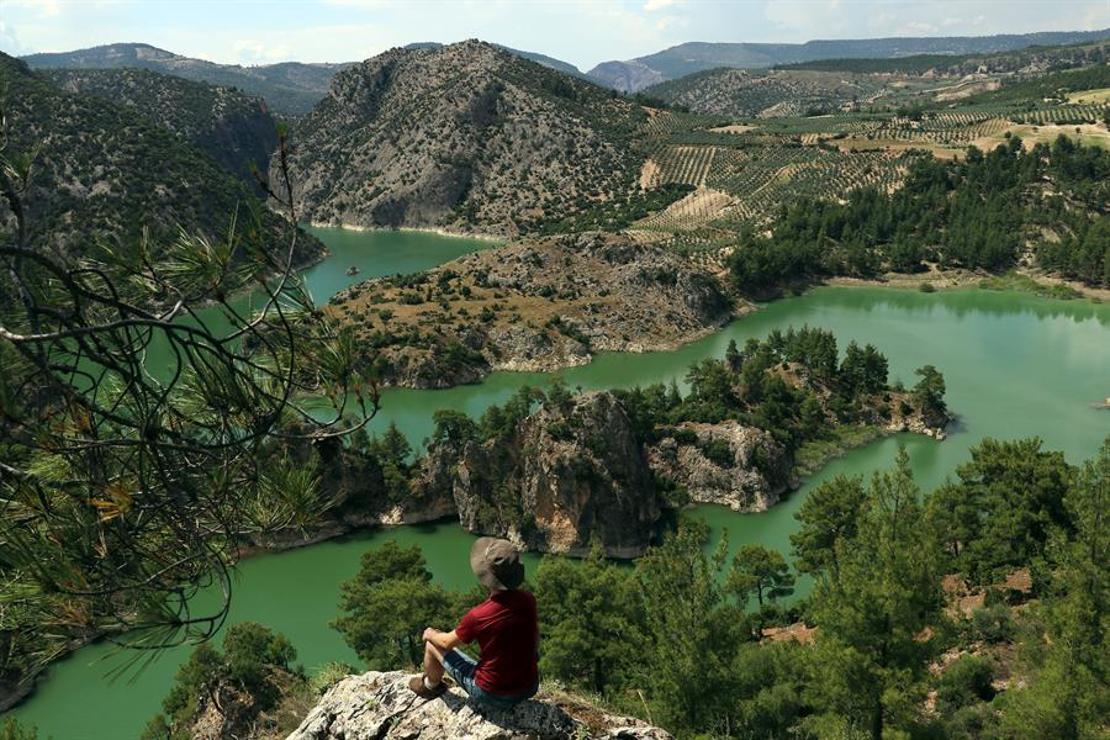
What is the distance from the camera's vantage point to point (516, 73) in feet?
385

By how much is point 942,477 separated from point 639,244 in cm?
3315

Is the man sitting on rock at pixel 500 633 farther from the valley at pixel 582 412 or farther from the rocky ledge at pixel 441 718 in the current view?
the valley at pixel 582 412

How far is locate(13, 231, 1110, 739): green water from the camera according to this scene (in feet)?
71.7

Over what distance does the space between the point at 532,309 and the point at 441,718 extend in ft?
161

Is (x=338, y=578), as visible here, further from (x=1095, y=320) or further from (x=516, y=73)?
(x=516, y=73)

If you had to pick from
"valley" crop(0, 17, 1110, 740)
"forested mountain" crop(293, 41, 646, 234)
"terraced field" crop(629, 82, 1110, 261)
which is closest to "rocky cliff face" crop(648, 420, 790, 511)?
"valley" crop(0, 17, 1110, 740)

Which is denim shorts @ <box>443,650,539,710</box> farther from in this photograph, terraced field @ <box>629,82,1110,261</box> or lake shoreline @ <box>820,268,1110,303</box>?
lake shoreline @ <box>820,268,1110,303</box>

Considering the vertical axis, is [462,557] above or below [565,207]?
below

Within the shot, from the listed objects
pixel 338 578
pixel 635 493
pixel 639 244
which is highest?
pixel 639 244

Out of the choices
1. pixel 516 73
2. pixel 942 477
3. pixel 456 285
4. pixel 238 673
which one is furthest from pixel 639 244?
pixel 516 73

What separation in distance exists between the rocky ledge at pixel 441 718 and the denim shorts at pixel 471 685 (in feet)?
0.22

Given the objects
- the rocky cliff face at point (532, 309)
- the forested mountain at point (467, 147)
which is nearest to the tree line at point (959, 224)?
the rocky cliff face at point (532, 309)

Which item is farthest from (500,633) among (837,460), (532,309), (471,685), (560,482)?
(532,309)

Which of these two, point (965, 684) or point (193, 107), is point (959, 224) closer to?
point (965, 684)
